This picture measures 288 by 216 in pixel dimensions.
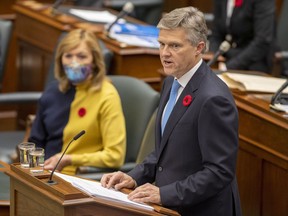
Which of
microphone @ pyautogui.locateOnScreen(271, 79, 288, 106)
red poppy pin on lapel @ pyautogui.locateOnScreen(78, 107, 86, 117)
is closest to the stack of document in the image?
red poppy pin on lapel @ pyautogui.locateOnScreen(78, 107, 86, 117)

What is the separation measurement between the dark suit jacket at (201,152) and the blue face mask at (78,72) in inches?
49.6

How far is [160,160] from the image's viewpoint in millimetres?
3148

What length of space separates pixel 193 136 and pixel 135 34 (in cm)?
259

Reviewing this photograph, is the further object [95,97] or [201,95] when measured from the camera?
[95,97]

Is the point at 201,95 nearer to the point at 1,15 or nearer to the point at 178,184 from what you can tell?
the point at 178,184

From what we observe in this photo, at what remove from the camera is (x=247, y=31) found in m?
5.91

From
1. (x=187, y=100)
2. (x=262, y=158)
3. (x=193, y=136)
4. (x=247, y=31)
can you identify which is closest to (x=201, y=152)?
(x=193, y=136)

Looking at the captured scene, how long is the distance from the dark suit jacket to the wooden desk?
52 centimetres

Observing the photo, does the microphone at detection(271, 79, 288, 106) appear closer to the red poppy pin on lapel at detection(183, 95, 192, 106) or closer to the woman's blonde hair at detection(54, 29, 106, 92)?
the red poppy pin on lapel at detection(183, 95, 192, 106)

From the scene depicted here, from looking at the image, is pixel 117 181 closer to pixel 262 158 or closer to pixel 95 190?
pixel 95 190

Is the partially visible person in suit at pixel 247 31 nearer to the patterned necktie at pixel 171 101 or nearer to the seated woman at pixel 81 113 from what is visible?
the seated woman at pixel 81 113

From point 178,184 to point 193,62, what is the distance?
419 mm

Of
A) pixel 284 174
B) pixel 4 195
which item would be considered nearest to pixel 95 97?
pixel 4 195

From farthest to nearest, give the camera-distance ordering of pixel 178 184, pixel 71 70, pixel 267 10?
pixel 267 10 → pixel 71 70 → pixel 178 184
